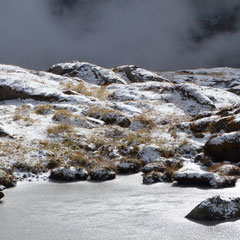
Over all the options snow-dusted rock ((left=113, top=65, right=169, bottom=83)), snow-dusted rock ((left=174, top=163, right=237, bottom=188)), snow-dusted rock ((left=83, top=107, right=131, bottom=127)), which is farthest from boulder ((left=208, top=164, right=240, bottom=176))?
snow-dusted rock ((left=113, top=65, right=169, bottom=83))

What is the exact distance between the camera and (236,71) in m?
135

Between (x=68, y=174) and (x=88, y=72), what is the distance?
5881 cm

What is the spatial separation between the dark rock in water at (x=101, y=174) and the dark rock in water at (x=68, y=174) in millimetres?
754

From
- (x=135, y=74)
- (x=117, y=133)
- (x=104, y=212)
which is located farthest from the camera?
(x=135, y=74)

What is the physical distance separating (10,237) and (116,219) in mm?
4814

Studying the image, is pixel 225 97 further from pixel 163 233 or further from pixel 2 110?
pixel 163 233

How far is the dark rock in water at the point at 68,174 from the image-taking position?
89.0 ft

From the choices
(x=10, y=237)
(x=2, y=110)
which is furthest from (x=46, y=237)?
(x=2, y=110)

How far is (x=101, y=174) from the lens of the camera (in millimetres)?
27344

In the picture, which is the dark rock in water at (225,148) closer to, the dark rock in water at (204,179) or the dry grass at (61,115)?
the dark rock in water at (204,179)

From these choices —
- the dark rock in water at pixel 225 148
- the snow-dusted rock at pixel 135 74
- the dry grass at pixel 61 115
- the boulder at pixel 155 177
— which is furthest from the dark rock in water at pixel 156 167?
the snow-dusted rock at pixel 135 74

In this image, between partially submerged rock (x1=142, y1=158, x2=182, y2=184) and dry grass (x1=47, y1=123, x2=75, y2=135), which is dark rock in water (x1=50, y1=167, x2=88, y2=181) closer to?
partially submerged rock (x1=142, y1=158, x2=182, y2=184)

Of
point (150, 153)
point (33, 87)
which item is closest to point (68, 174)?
point (150, 153)

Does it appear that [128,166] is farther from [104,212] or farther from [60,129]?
[104,212]
